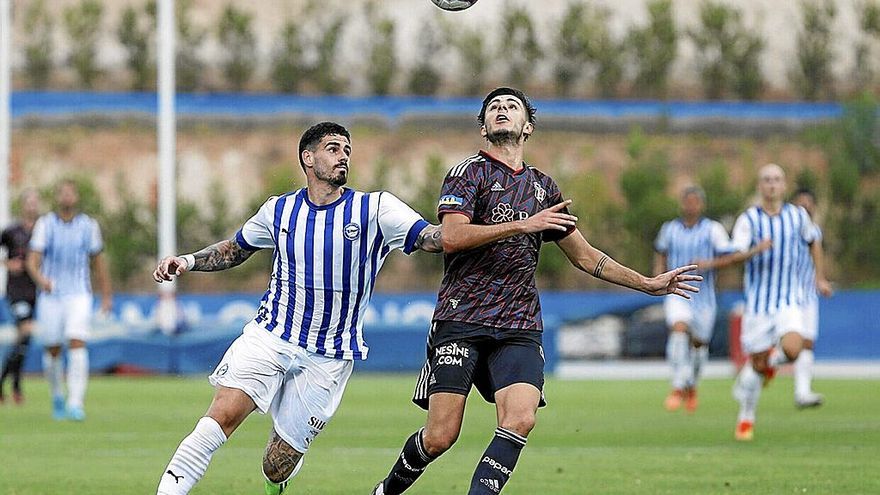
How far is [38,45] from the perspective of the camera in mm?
60094

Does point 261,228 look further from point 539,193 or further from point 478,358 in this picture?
point 539,193

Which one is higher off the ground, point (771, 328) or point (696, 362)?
point (771, 328)

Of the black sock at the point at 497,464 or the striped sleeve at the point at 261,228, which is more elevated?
the striped sleeve at the point at 261,228

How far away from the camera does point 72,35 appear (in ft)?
203

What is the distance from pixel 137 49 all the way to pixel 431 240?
181 feet

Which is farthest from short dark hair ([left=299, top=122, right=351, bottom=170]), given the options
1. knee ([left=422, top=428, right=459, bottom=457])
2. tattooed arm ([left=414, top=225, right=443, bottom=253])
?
knee ([left=422, top=428, right=459, bottom=457])

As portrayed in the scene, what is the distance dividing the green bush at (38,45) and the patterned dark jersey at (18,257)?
41781 mm

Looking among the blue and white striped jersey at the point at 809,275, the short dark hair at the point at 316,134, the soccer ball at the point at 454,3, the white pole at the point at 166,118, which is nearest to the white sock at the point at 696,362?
the blue and white striped jersey at the point at 809,275

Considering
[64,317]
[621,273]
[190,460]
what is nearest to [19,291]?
[64,317]

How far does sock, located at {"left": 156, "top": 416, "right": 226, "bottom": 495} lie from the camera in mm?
8102

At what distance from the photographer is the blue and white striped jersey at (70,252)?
17.1 m

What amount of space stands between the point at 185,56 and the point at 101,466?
5119cm

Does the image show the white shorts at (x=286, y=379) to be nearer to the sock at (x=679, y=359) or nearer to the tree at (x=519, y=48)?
the sock at (x=679, y=359)

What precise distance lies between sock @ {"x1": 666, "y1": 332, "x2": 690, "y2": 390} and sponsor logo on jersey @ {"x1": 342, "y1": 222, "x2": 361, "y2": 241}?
1033cm
